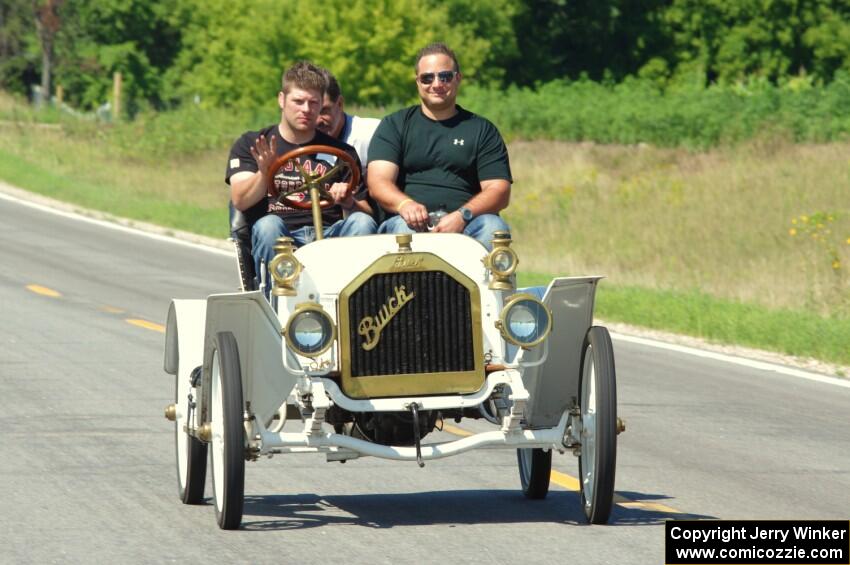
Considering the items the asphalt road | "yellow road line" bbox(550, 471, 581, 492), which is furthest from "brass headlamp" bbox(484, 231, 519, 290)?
"yellow road line" bbox(550, 471, 581, 492)

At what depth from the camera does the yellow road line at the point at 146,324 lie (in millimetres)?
16406

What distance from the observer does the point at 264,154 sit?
337 inches

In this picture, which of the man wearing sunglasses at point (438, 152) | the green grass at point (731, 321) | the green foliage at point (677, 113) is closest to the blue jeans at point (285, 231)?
the man wearing sunglasses at point (438, 152)

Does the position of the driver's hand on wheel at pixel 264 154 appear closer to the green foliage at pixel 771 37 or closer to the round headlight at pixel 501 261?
the round headlight at pixel 501 261

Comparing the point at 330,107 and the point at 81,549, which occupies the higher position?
the point at 330,107

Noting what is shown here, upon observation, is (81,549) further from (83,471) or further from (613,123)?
(613,123)

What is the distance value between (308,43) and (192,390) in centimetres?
4734

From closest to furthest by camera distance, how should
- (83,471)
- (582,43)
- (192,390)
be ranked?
1. (192,390)
2. (83,471)
3. (582,43)

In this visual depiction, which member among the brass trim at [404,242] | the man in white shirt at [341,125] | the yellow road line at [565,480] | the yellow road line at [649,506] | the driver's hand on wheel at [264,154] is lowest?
the yellow road line at [565,480]

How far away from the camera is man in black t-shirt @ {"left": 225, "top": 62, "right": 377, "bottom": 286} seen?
8703mm

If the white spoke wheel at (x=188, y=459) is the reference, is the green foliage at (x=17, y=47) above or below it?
above

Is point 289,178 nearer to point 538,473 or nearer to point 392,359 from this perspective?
point 392,359

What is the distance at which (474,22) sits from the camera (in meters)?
69.6

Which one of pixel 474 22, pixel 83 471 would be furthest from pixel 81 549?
pixel 474 22
